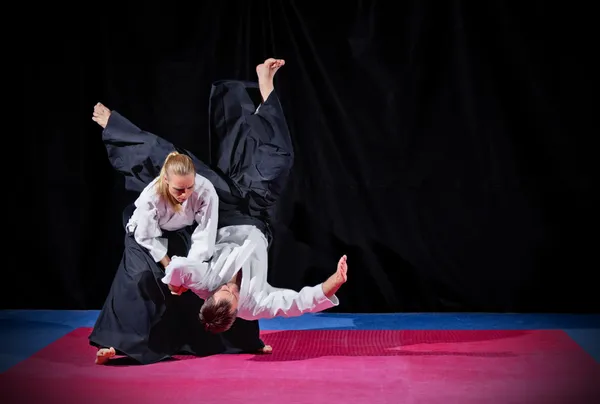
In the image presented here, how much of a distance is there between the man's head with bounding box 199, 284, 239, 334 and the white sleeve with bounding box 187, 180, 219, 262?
0.61ft

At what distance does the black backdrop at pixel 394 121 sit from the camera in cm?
489

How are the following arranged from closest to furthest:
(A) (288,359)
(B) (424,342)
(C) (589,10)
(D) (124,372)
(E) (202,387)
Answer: (E) (202,387)
(D) (124,372)
(A) (288,359)
(B) (424,342)
(C) (589,10)

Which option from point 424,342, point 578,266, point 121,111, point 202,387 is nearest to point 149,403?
point 202,387

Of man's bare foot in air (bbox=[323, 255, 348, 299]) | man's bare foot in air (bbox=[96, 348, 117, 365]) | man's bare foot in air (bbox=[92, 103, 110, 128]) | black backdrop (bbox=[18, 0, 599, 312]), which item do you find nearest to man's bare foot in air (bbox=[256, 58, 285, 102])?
man's bare foot in air (bbox=[92, 103, 110, 128])

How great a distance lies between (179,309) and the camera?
12.6 ft

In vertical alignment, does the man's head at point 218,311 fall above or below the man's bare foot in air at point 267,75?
below

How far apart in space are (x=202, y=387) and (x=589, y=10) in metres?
3.13

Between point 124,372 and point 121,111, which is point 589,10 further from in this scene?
point 124,372

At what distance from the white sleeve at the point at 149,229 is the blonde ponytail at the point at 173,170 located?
7 cm

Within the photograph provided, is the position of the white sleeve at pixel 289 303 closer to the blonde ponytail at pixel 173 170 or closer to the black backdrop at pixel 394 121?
the blonde ponytail at pixel 173 170

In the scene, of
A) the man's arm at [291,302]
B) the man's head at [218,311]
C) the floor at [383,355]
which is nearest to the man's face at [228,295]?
the man's head at [218,311]

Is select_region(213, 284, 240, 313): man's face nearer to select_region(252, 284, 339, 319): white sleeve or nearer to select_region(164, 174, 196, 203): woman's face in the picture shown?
select_region(252, 284, 339, 319): white sleeve

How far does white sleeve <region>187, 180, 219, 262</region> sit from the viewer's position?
11.8 feet

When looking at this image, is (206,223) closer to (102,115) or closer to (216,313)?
(216,313)
